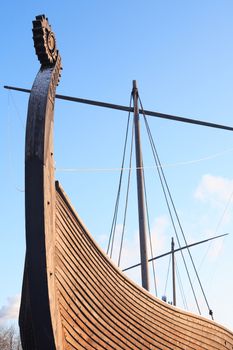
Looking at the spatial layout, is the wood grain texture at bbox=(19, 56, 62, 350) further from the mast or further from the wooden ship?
the mast

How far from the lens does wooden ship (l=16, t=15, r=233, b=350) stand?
5.54 metres

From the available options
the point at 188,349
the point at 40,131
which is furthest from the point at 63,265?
the point at 188,349

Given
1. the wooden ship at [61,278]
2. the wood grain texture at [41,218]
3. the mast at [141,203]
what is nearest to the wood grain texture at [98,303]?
the wooden ship at [61,278]

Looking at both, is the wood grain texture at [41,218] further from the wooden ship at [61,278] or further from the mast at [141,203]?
the mast at [141,203]

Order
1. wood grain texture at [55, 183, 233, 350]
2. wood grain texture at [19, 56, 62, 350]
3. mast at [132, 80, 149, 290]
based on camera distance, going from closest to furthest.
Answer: wood grain texture at [19, 56, 62, 350], wood grain texture at [55, 183, 233, 350], mast at [132, 80, 149, 290]

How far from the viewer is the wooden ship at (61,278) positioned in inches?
218

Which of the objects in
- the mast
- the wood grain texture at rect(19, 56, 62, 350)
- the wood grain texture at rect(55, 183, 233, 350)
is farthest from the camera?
the mast

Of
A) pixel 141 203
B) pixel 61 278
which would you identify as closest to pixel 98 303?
pixel 61 278

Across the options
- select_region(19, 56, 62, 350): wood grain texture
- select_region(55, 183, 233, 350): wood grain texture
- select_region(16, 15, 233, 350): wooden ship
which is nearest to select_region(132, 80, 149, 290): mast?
select_region(55, 183, 233, 350): wood grain texture

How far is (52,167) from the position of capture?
6227mm

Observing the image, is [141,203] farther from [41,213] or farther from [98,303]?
[41,213]

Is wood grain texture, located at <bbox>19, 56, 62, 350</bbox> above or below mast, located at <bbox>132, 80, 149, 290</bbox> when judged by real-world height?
below

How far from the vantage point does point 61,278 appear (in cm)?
611

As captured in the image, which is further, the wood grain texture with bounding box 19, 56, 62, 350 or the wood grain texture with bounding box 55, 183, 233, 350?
the wood grain texture with bounding box 55, 183, 233, 350
